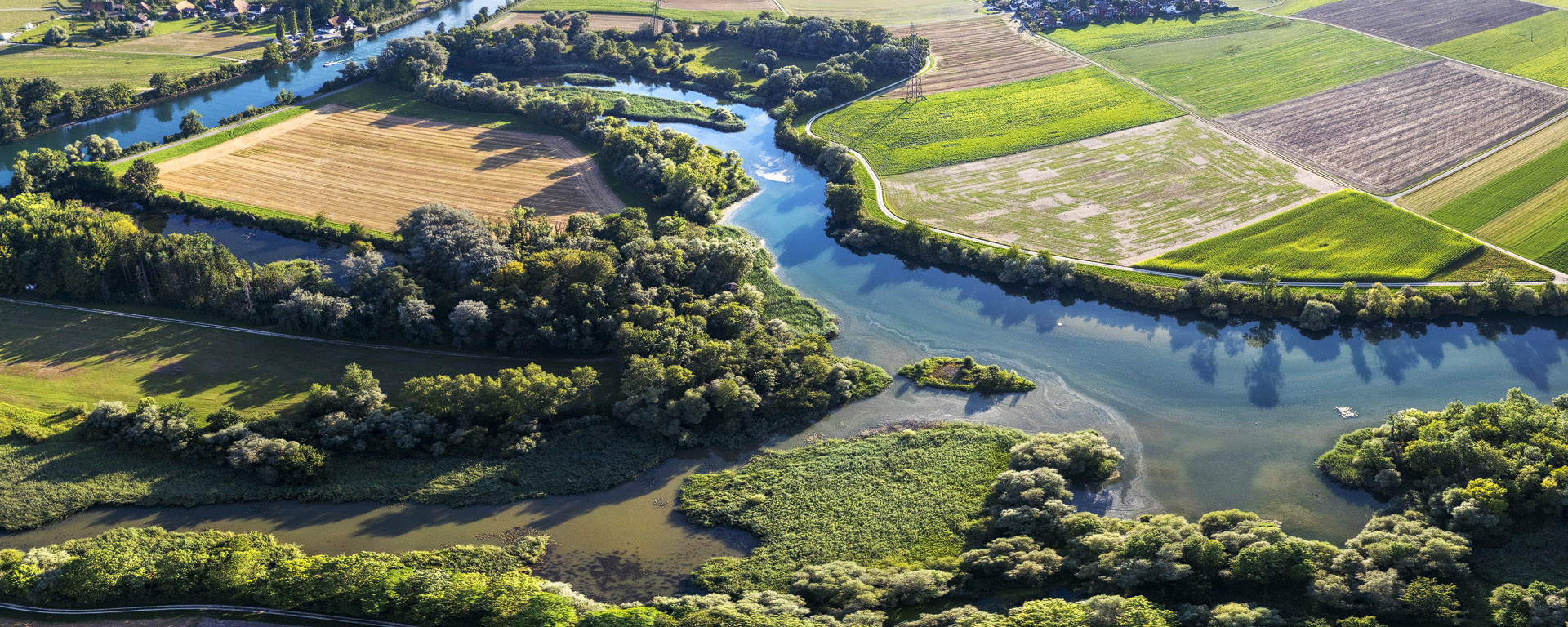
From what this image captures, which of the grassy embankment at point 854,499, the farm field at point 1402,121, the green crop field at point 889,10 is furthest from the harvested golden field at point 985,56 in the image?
the grassy embankment at point 854,499

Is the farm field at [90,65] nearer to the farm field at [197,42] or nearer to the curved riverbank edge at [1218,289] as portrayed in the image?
the farm field at [197,42]

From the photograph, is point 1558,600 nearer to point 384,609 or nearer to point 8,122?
point 384,609

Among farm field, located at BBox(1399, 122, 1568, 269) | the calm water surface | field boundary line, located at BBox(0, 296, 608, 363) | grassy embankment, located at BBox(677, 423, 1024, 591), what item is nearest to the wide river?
the calm water surface

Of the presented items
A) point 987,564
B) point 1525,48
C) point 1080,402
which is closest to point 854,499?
point 987,564

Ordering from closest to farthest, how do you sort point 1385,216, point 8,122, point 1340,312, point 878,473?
1. point 878,473
2. point 1340,312
3. point 1385,216
4. point 8,122

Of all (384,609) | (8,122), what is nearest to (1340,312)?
(384,609)
